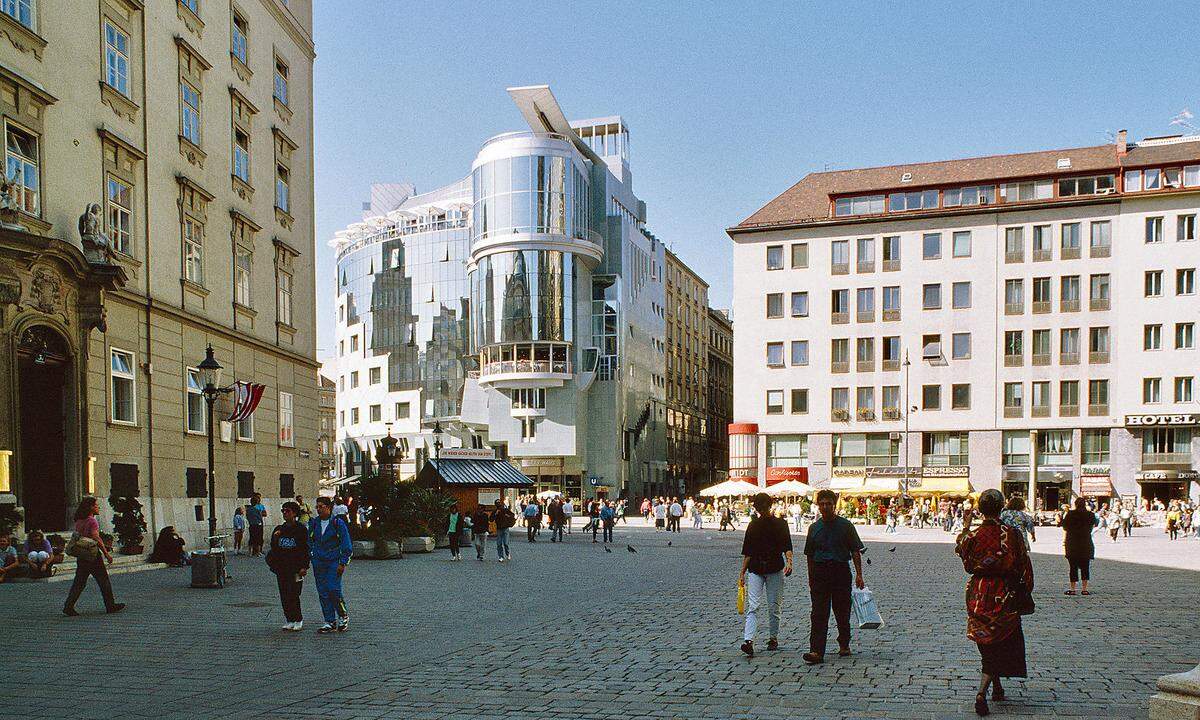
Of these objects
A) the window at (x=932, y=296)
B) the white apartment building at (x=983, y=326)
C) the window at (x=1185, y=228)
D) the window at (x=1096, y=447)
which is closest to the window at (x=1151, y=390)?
the white apartment building at (x=983, y=326)

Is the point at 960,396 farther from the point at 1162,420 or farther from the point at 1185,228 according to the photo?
the point at 1185,228

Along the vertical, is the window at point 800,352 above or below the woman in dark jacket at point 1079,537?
above

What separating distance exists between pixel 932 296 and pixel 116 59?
177 ft

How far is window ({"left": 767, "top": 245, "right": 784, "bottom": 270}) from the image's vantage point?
234 ft

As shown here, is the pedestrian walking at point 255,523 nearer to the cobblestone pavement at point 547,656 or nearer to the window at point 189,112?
the cobblestone pavement at point 547,656

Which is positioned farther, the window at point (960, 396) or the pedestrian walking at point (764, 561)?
the window at point (960, 396)

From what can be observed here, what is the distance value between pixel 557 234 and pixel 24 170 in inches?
2358

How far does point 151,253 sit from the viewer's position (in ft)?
87.1

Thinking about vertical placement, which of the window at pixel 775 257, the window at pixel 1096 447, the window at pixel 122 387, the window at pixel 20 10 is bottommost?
the window at pixel 1096 447

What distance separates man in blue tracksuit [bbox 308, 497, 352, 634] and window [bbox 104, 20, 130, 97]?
16058 mm

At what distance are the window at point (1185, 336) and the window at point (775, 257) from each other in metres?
24.1

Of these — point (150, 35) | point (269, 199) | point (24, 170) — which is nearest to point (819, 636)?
point (24, 170)

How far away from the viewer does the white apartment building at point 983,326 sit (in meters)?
63.5

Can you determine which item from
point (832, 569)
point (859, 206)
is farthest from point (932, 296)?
point (832, 569)
